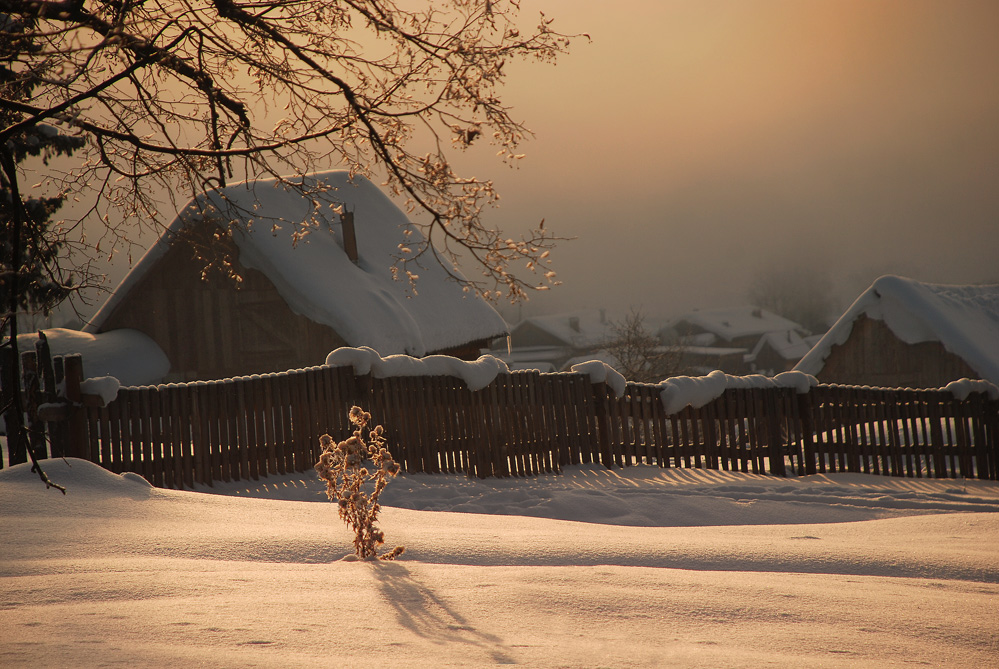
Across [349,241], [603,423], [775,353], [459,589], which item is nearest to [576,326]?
[775,353]

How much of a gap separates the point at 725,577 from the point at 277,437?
6368mm

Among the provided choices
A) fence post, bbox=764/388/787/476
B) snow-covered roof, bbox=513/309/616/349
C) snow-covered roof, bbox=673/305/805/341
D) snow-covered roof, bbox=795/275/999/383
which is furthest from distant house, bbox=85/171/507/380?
snow-covered roof, bbox=673/305/805/341

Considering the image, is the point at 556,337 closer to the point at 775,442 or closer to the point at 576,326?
the point at 576,326

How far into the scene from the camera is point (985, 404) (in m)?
11.9

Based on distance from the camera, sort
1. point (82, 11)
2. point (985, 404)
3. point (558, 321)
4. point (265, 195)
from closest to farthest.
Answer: point (82, 11), point (985, 404), point (265, 195), point (558, 321)

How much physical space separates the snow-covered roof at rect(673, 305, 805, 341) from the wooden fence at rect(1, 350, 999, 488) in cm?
5230

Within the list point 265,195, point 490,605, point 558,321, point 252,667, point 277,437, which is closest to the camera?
point 252,667

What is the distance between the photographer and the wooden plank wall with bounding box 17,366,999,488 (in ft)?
26.2

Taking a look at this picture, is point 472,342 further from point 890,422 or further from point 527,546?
point 527,546

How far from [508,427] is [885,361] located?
608 inches

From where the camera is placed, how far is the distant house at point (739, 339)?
188ft

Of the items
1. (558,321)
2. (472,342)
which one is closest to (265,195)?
(472,342)

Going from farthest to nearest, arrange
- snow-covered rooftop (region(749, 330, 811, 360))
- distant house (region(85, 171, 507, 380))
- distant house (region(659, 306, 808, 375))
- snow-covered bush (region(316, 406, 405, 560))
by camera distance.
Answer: snow-covered rooftop (region(749, 330, 811, 360)), distant house (region(659, 306, 808, 375)), distant house (region(85, 171, 507, 380)), snow-covered bush (region(316, 406, 405, 560))

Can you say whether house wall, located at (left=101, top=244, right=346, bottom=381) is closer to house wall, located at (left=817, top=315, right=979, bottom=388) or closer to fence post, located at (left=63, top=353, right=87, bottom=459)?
fence post, located at (left=63, top=353, right=87, bottom=459)
